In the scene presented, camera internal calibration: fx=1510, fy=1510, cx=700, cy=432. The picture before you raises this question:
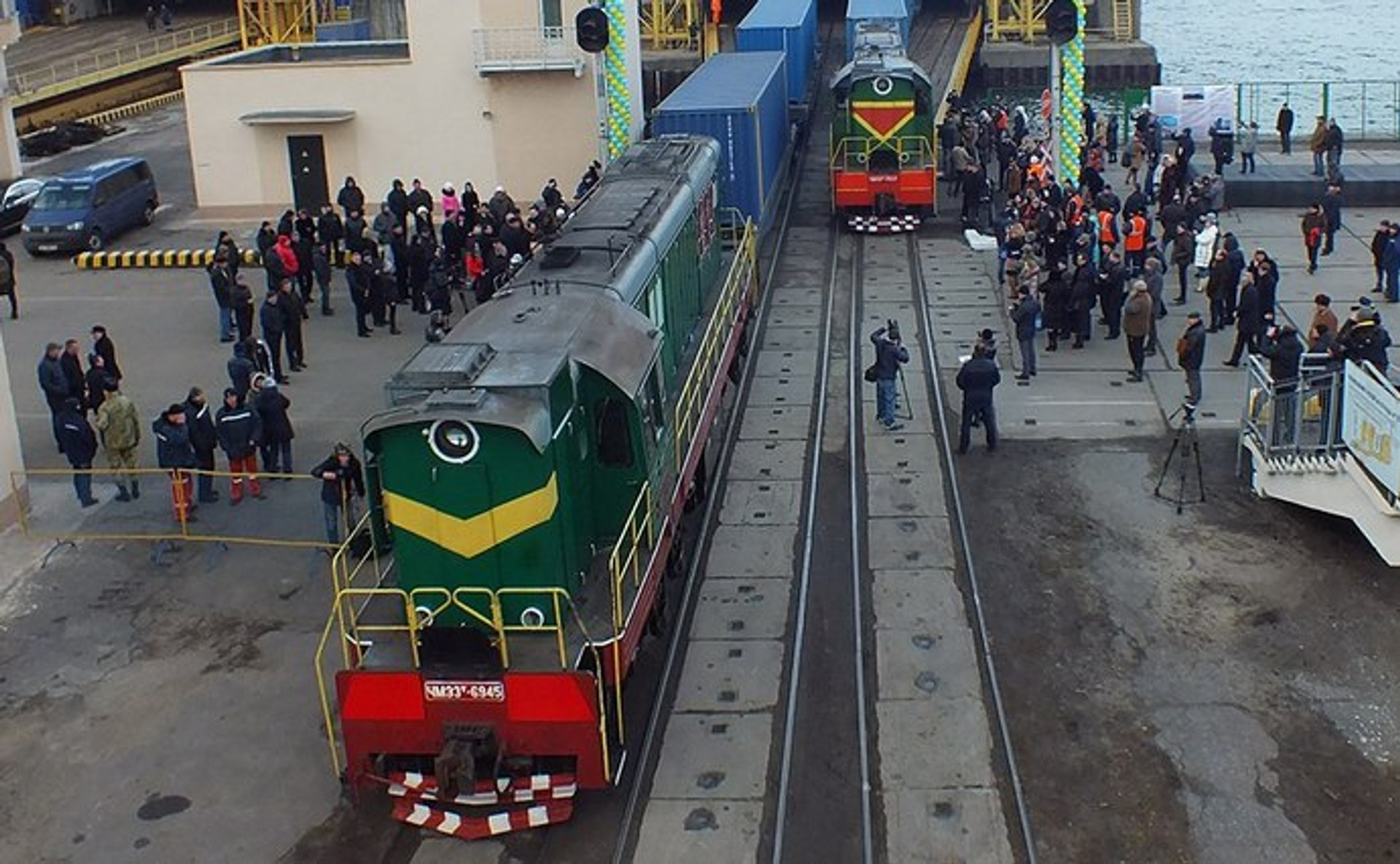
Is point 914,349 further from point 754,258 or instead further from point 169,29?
point 169,29

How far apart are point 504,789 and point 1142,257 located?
17.8 m

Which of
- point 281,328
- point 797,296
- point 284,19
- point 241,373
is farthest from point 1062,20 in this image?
point 284,19

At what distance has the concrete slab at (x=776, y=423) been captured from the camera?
20.2 m

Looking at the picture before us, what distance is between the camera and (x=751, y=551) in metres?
16.6

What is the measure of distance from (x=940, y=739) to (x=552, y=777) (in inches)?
131

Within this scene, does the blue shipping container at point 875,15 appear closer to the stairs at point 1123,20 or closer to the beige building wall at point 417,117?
the beige building wall at point 417,117

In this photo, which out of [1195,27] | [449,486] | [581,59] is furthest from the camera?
[1195,27]

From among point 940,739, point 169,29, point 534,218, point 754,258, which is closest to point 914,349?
point 754,258

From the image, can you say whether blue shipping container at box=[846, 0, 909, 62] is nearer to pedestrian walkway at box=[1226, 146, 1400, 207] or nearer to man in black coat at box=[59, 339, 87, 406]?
pedestrian walkway at box=[1226, 146, 1400, 207]

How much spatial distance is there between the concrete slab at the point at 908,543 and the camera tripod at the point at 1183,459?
9.10 feet

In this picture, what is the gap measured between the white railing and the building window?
25166mm

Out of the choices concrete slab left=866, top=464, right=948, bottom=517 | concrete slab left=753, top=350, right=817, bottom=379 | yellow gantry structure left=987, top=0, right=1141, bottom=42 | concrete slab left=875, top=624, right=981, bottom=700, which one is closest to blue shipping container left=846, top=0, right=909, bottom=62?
concrete slab left=753, top=350, right=817, bottom=379

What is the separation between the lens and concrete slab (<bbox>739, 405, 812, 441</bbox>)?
66.2 feet

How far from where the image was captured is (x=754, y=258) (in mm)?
24609
